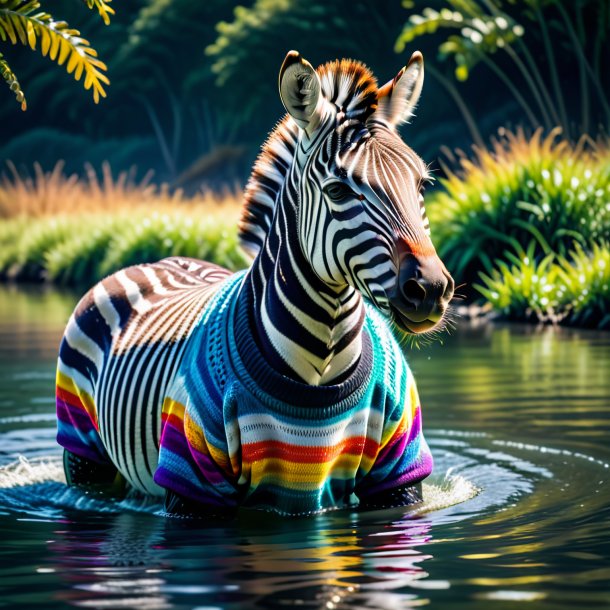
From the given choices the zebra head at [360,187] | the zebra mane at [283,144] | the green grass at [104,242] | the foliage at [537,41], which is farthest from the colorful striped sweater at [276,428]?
the foliage at [537,41]

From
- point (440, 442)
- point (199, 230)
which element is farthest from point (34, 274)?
point (440, 442)

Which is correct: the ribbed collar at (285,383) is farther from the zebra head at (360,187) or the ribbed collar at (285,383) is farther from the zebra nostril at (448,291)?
the zebra nostril at (448,291)

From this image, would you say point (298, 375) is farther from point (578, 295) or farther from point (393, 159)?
point (578, 295)

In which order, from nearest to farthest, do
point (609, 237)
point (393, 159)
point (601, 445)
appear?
point (393, 159) → point (601, 445) → point (609, 237)

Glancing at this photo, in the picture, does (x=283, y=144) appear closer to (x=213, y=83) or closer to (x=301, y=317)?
(x=301, y=317)

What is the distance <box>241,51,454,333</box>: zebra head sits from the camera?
4168mm

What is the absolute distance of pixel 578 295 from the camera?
1327 cm

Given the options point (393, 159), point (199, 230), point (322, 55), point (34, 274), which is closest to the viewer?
point (393, 159)

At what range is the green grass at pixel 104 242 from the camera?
20.2m

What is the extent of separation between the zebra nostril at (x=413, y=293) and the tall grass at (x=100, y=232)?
13080 millimetres

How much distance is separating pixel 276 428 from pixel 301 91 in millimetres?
1158

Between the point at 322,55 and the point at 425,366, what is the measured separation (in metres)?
33.0

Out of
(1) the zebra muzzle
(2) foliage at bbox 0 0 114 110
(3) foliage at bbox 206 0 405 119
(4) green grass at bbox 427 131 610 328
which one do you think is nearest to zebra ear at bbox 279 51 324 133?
(1) the zebra muzzle

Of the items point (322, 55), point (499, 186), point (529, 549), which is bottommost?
point (529, 549)
